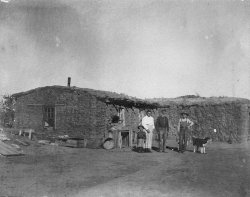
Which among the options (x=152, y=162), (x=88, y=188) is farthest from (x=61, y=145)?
(x=88, y=188)

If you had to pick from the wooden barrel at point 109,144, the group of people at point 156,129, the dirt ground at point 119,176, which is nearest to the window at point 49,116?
the wooden barrel at point 109,144

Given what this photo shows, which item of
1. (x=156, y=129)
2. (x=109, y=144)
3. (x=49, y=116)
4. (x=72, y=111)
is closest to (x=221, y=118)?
(x=156, y=129)

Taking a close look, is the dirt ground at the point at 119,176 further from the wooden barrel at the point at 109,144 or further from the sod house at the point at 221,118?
the sod house at the point at 221,118

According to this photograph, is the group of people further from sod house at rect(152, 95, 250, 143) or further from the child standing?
sod house at rect(152, 95, 250, 143)

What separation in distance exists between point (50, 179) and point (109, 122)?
410 inches

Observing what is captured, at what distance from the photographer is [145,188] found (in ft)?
23.0

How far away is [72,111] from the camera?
18453 mm

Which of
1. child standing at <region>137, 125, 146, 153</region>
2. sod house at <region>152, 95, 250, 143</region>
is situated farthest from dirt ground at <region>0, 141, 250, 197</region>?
sod house at <region>152, 95, 250, 143</region>

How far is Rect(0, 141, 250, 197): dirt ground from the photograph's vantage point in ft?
22.1

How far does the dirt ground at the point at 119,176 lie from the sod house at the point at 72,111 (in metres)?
5.67

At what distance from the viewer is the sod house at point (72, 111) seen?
1770cm

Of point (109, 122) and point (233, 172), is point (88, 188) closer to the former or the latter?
point (233, 172)

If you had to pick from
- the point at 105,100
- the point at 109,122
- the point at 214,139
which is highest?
the point at 105,100

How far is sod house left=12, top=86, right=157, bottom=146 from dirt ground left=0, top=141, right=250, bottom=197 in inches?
223
